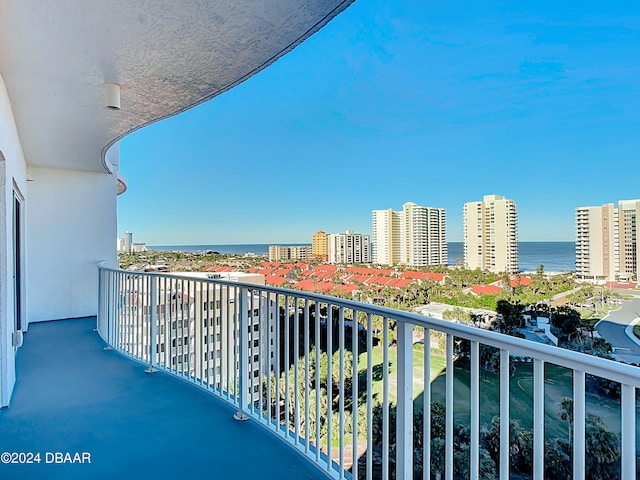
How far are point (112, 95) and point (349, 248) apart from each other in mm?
10484

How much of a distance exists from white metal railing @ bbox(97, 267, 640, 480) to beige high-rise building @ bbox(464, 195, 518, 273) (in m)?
8.45

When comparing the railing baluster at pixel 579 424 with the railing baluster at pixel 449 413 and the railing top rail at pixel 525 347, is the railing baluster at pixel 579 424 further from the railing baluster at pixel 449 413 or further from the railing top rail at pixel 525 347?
the railing baluster at pixel 449 413

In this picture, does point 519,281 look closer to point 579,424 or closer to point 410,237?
point 410,237

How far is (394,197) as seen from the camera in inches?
1126

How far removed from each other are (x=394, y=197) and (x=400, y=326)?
2777 centimetres

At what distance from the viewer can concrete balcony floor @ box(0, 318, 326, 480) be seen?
7.06 ft

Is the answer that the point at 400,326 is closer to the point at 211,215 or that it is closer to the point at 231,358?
the point at 231,358

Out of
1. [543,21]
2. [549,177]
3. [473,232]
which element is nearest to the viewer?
[473,232]

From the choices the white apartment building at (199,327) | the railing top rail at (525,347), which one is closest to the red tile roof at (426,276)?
the white apartment building at (199,327)

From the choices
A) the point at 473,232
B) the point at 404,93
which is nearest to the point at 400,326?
the point at 473,232

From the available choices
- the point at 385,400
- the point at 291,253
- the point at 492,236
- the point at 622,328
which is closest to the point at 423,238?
the point at 492,236

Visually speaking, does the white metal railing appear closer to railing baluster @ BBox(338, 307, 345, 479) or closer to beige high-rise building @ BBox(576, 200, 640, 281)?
railing baluster @ BBox(338, 307, 345, 479)

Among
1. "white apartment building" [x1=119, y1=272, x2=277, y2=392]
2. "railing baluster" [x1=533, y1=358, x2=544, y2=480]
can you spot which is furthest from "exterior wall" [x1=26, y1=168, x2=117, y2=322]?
"railing baluster" [x1=533, y1=358, x2=544, y2=480]

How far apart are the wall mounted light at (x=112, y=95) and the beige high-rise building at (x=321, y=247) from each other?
30.4 ft
